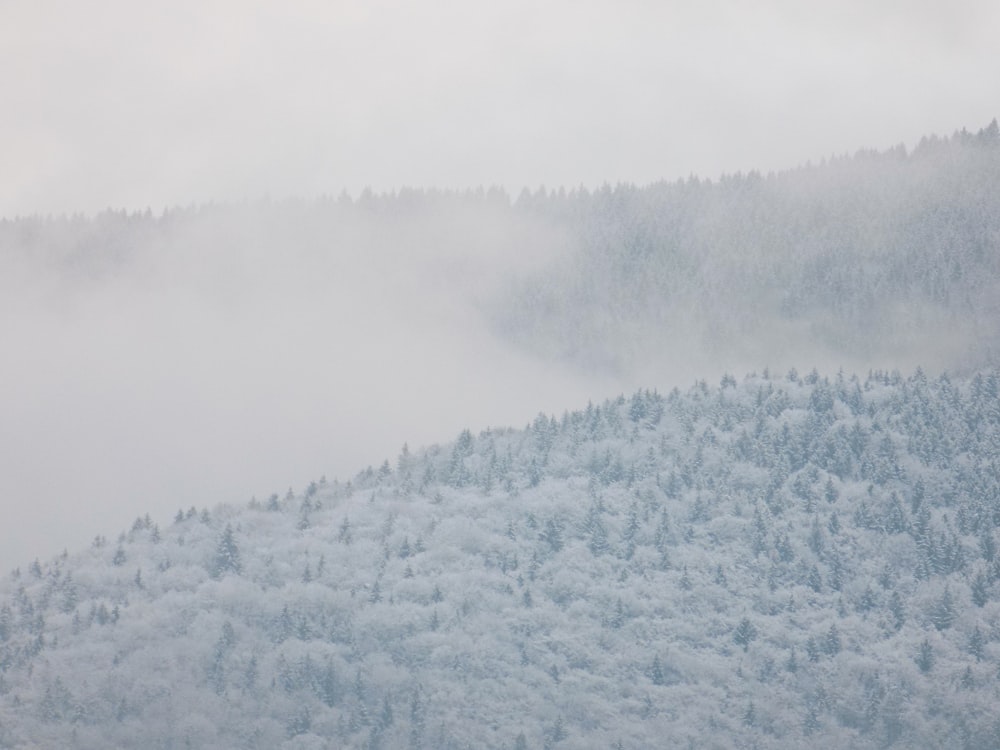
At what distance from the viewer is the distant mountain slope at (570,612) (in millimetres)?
161500

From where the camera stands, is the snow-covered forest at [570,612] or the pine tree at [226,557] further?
the pine tree at [226,557]

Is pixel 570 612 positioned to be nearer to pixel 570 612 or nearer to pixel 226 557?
pixel 570 612

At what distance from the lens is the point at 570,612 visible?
577 ft

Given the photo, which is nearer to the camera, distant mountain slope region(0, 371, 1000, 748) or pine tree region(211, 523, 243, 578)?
distant mountain slope region(0, 371, 1000, 748)

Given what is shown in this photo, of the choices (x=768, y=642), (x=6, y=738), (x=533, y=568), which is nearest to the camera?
(x=6, y=738)

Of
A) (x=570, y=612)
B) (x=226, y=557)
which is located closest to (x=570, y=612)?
(x=570, y=612)

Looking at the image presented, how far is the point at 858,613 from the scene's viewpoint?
573 feet

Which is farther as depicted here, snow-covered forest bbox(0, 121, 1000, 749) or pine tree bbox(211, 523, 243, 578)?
pine tree bbox(211, 523, 243, 578)

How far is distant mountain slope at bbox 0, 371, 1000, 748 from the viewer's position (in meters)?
162

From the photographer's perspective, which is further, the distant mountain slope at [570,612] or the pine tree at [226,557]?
the pine tree at [226,557]

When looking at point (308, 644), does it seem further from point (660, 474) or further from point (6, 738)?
point (660, 474)

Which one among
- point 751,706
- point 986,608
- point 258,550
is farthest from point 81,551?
point 986,608

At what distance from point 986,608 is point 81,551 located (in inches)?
3707

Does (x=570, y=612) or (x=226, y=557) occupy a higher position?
(x=226, y=557)
